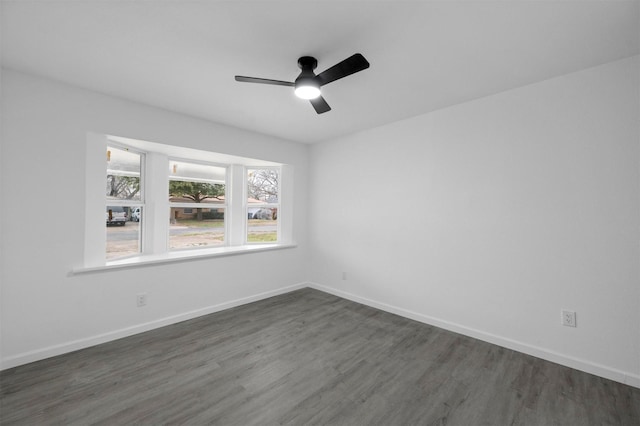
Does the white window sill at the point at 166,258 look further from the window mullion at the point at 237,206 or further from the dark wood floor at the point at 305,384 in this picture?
the dark wood floor at the point at 305,384

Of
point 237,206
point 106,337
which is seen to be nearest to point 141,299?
point 106,337

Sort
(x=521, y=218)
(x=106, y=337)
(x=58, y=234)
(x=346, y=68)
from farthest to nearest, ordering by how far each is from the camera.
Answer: (x=106, y=337) < (x=521, y=218) < (x=58, y=234) < (x=346, y=68)

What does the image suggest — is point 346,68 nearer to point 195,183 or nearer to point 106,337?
point 195,183

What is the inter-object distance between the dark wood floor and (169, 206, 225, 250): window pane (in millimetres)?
1344

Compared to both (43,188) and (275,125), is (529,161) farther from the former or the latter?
(43,188)

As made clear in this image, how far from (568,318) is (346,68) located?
2775mm

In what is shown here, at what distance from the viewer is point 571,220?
90.3 inches

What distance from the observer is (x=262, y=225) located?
4.57 m

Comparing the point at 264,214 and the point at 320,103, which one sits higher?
the point at 320,103

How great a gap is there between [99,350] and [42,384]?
487 mm

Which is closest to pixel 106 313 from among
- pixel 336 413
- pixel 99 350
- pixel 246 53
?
pixel 99 350

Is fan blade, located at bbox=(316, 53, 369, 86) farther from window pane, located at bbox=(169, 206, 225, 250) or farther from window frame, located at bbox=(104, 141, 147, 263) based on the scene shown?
window pane, located at bbox=(169, 206, 225, 250)

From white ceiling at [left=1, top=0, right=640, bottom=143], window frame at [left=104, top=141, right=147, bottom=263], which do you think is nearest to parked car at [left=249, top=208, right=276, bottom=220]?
window frame at [left=104, top=141, right=147, bottom=263]

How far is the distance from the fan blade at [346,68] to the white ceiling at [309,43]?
0.22 m
